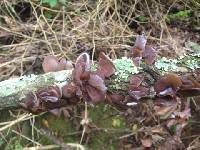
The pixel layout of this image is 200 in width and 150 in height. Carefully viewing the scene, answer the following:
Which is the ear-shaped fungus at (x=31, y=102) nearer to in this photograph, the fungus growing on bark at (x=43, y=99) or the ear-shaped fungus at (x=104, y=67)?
the fungus growing on bark at (x=43, y=99)

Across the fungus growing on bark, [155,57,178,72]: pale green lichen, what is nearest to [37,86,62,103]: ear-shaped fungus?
the fungus growing on bark

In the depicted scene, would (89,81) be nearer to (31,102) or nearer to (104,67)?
(104,67)

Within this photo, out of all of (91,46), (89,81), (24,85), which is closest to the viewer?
(89,81)

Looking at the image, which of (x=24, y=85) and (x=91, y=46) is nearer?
(x=24, y=85)

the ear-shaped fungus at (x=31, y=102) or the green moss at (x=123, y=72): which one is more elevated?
the green moss at (x=123, y=72)

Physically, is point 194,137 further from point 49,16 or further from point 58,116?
point 49,16

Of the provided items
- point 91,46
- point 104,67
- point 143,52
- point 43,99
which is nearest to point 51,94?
point 43,99

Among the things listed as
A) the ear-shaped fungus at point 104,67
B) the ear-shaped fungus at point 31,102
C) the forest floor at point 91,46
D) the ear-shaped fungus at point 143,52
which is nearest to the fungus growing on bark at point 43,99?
the ear-shaped fungus at point 31,102

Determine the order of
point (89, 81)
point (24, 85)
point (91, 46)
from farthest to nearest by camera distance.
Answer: point (91, 46), point (24, 85), point (89, 81)

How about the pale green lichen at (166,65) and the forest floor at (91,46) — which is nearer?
the pale green lichen at (166,65)

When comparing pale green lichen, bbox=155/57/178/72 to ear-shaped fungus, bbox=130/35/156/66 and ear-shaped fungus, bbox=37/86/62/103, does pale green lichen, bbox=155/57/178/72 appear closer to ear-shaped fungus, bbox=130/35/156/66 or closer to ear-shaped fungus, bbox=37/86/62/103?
ear-shaped fungus, bbox=130/35/156/66
